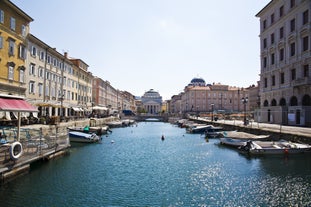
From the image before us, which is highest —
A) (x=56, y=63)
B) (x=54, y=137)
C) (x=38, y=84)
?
(x=56, y=63)

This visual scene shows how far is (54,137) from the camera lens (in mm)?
24094

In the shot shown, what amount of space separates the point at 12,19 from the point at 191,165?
3467 cm

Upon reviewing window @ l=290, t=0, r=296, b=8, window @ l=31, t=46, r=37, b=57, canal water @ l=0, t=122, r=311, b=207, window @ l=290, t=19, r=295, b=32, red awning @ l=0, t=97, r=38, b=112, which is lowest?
canal water @ l=0, t=122, r=311, b=207

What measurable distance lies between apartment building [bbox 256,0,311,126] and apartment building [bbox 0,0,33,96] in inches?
1852

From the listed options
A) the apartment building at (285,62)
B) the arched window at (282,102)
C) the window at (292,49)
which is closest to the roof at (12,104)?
the apartment building at (285,62)

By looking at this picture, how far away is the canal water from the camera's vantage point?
45.1ft

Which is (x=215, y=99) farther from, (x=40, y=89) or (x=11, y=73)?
(x=11, y=73)

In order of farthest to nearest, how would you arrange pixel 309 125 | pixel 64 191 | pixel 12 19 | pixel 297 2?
pixel 297 2
pixel 309 125
pixel 12 19
pixel 64 191

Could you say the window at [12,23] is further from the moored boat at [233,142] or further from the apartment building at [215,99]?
the apartment building at [215,99]

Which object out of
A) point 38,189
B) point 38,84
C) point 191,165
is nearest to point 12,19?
point 38,84

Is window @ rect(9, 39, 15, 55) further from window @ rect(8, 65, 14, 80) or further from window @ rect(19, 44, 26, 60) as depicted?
window @ rect(8, 65, 14, 80)

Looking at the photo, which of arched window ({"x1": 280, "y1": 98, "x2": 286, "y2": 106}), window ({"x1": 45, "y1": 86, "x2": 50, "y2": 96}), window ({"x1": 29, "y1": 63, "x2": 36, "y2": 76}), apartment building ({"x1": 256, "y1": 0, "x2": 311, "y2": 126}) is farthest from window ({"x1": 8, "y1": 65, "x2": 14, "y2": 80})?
arched window ({"x1": 280, "y1": 98, "x2": 286, "y2": 106})

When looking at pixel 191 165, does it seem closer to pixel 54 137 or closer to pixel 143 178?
pixel 143 178

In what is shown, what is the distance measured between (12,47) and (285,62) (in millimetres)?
49703
